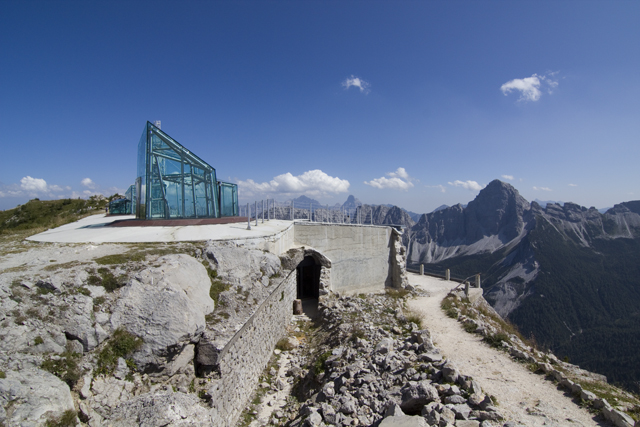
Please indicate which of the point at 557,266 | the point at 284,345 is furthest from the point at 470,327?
the point at 557,266

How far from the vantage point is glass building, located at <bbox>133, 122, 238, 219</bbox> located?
17188mm

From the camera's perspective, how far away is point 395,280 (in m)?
25.0

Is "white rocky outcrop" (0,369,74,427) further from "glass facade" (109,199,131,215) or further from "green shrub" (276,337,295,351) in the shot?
"glass facade" (109,199,131,215)

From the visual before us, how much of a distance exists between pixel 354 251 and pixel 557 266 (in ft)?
409

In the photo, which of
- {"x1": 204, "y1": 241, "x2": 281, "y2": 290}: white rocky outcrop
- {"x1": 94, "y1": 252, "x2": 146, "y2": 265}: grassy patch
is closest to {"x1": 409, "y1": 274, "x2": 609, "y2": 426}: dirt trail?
{"x1": 204, "y1": 241, "x2": 281, "y2": 290}: white rocky outcrop

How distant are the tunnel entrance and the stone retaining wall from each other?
6938 mm

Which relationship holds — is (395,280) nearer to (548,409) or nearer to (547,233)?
(548,409)

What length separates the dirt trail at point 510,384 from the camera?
22.6 ft

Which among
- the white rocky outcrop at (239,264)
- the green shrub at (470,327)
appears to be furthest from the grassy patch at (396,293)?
the white rocky outcrop at (239,264)

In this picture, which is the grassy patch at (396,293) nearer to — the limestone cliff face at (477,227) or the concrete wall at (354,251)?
the concrete wall at (354,251)

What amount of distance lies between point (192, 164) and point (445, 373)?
16559 mm

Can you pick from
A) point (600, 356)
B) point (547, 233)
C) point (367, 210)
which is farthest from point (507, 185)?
point (367, 210)

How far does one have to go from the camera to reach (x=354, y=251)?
22.2 meters

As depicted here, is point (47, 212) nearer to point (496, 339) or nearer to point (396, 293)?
point (396, 293)
